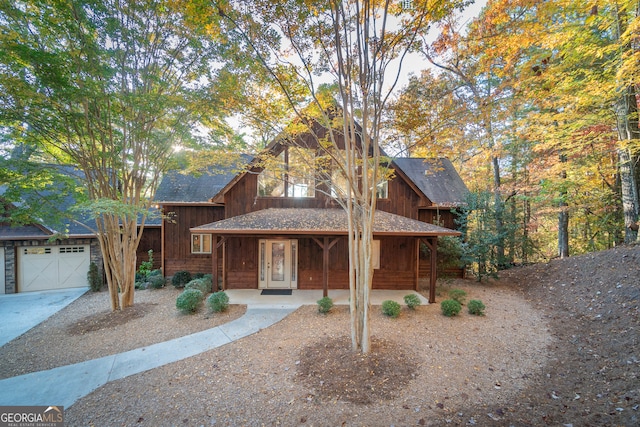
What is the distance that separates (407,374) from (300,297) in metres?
4.77

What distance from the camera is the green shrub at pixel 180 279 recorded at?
33.7 ft

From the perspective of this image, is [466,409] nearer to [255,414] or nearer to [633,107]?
[255,414]

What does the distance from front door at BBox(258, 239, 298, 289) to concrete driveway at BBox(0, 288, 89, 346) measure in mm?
6400

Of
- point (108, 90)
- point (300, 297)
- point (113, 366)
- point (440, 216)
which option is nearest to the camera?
point (113, 366)

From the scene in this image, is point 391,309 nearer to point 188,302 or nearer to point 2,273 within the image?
point 188,302

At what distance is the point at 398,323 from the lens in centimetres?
629

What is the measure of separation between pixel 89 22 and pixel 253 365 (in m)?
8.17

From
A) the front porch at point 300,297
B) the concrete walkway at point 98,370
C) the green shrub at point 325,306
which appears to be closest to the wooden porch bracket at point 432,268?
the front porch at point 300,297

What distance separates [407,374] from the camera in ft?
13.8

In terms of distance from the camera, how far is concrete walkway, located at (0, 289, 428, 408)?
3.98m

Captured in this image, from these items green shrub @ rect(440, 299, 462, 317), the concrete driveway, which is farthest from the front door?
the concrete driveway

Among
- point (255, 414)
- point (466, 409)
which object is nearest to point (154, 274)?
point (255, 414)

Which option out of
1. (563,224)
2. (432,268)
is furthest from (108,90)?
(563,224)
